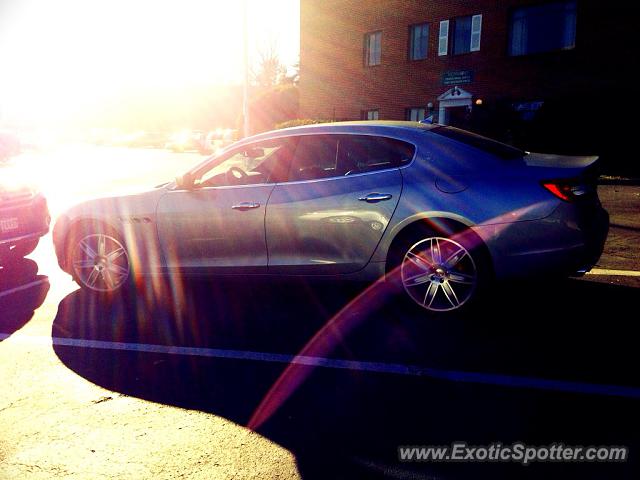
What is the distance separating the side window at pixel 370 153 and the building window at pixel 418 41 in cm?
2280

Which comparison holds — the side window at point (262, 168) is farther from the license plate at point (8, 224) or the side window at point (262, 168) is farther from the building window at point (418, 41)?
the building window at point (418, 41)

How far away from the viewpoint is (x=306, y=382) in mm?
3646

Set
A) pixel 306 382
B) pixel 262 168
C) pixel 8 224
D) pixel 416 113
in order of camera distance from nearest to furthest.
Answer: pixel 306 382 < pixel 262 168 < pixel 8 224 < pixel 416 113

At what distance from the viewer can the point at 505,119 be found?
21266 mm

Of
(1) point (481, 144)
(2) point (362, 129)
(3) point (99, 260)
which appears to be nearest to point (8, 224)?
(3) point (99, 260)

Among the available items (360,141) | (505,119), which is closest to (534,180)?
(360,141)

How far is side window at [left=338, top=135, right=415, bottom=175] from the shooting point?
4.78m

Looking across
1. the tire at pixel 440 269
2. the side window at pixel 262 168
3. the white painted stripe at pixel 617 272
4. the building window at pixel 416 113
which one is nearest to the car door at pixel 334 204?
the side window at pixel 262 168

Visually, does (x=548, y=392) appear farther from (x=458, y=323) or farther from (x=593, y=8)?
(x=593, y=8)

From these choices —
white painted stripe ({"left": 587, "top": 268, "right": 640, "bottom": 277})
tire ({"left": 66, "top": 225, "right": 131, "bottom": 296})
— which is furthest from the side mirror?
white painted stripe ({"left": 587, "top": 268, "right": 640, "bottom": 277})

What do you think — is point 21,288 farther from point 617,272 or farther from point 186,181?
point 617,272

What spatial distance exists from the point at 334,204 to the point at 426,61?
22998 mm

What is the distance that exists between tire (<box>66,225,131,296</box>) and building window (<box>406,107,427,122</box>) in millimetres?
22540

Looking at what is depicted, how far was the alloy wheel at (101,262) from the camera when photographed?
221 inches
